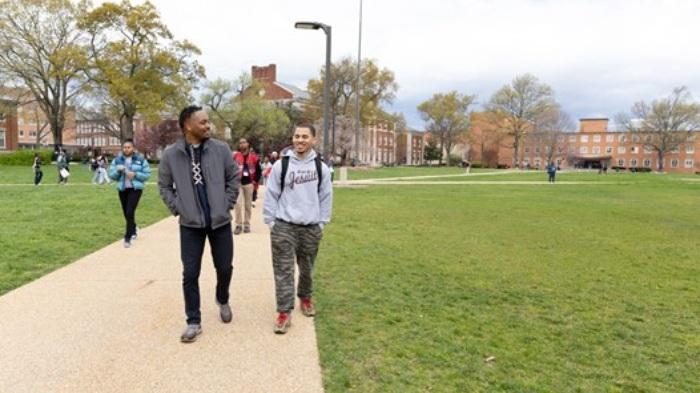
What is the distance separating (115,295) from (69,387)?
208 cm

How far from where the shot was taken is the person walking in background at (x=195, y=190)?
3822 millimetres

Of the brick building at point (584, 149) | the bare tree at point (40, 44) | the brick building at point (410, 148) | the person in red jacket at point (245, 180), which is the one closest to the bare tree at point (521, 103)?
the brick building at point (584, 149)

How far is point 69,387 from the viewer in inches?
119

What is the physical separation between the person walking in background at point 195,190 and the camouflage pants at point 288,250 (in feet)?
1.46

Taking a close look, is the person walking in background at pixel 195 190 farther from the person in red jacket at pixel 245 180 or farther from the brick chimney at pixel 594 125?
the brick chimney at pixel 594 125

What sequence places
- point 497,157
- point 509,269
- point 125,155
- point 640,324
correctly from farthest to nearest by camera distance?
point 497,157, point 125,155, point 509,269, point 640,324

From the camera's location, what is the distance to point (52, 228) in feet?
30.3

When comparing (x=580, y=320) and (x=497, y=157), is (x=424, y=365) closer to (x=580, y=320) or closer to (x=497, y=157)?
(x=580, y=320)

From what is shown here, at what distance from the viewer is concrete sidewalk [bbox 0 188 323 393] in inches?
123

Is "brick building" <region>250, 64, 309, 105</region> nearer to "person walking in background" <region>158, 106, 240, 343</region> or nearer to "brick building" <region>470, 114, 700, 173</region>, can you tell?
"brick building" <region>470, 114, 700, 173</region>

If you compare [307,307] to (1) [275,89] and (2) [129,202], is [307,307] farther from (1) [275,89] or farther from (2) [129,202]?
(1) [275,89]

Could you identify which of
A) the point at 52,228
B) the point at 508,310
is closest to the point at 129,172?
the point at 52,228

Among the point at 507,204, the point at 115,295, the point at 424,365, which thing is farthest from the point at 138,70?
the point at 424,365

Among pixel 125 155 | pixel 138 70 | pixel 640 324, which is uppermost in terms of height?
pixel 138 70
